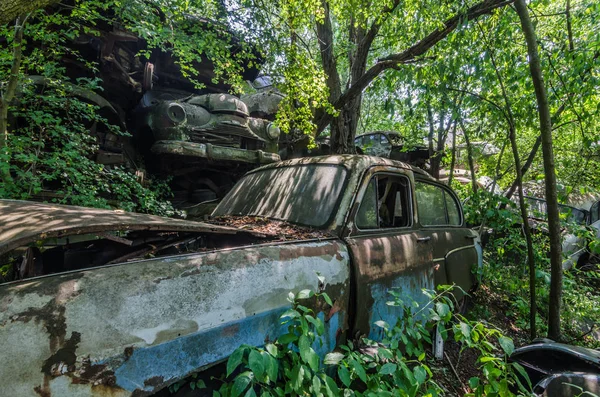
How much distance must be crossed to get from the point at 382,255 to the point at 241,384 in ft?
4.40

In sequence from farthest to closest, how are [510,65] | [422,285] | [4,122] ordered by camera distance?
[510,65] < [4,122] < [422,285]

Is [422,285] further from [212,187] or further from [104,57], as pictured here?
[104,57]

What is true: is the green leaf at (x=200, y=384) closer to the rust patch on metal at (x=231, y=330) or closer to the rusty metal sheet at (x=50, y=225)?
the rust patch on metal at (x=231, y=330)

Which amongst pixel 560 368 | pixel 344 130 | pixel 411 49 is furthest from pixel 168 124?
→ pixel 560 368

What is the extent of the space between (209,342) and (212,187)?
6.66 metres

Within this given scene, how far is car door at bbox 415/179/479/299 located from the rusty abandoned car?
13 cm

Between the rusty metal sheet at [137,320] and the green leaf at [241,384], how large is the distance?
17 cm

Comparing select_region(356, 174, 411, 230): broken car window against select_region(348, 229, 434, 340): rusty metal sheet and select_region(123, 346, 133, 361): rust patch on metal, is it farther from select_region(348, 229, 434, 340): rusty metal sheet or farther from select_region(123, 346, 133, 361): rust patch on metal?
select_region(123, 346, 133, 361): rust patch on metal

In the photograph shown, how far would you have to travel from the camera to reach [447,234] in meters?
3.11

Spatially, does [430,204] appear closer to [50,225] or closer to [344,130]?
[50,225]

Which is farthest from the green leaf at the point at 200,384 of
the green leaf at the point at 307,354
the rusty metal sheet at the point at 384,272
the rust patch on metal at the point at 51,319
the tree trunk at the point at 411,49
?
the tree trunk at the point at 411,49

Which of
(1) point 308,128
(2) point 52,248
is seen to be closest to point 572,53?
(1) point 308,128

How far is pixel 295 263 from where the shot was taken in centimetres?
162

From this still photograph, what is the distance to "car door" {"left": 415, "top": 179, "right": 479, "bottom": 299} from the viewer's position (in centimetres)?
290
